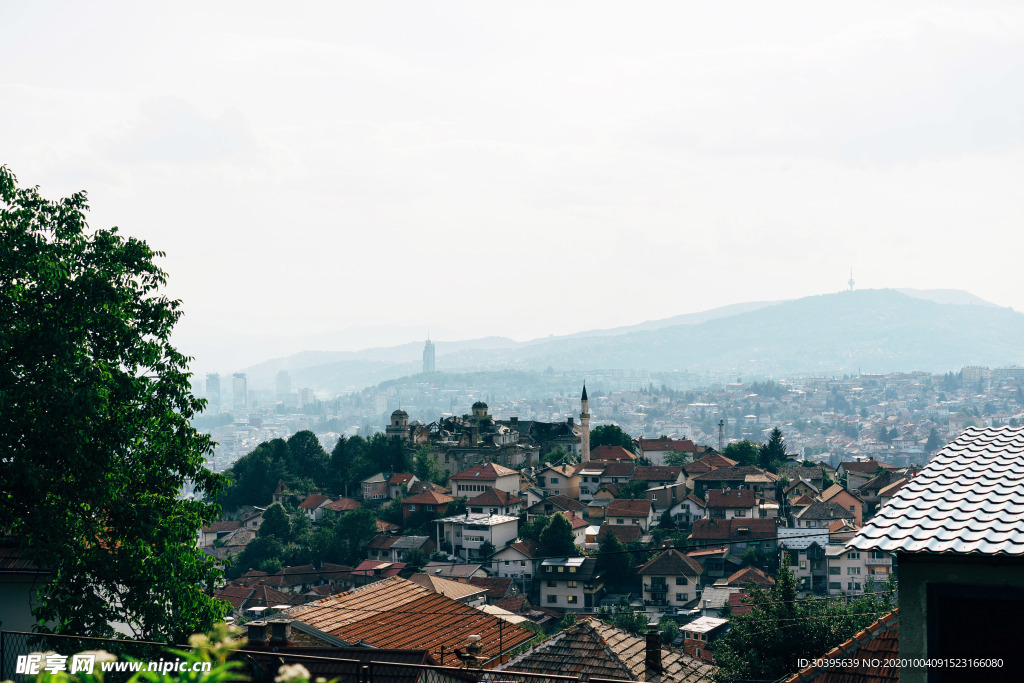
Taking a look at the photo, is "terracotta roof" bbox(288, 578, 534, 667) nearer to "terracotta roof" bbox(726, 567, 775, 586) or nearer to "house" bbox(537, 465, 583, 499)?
"terracotta roof" bbox(726, 567, 775, 586)

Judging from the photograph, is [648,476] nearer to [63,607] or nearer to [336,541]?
[336,541]

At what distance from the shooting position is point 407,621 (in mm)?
15141

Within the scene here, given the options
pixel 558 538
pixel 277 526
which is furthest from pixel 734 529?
pixel 277 526

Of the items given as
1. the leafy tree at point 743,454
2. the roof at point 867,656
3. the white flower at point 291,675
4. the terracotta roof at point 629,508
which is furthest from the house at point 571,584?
the white flower at point 291,675

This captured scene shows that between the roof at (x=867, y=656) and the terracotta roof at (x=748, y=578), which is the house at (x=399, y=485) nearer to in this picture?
the terracotta roof at (x=748, y=578)

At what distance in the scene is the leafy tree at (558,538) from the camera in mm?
50312

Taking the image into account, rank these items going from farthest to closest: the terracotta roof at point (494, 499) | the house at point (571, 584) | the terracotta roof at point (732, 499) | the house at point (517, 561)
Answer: the terracotta roof at point (494, 499)
the terracotta roof at point (732, 499)
the house at point (517, 561)
the house at point (571, 584)

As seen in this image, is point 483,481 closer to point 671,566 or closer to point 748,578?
point 671,566

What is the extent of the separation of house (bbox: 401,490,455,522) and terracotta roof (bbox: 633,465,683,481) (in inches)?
543

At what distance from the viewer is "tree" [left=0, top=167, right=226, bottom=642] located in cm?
855

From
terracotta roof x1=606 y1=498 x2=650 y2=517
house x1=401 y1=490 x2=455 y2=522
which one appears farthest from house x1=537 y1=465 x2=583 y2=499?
terracotta roof x1=606 y1=498 x2=650 y2=517

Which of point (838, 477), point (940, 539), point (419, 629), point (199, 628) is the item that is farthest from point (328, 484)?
point (940, 539)

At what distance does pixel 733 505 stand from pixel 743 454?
16554 mm

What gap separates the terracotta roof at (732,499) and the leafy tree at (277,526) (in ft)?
90.0
